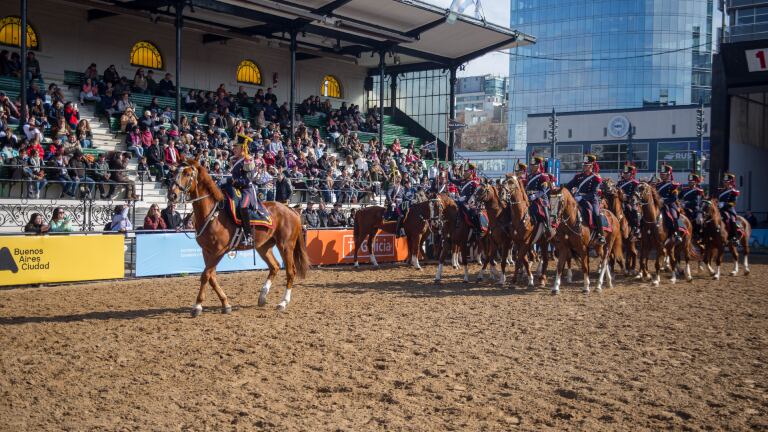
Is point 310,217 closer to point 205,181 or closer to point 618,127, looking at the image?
point 205,181

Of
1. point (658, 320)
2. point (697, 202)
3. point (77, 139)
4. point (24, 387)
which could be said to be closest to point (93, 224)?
point (77, 139)

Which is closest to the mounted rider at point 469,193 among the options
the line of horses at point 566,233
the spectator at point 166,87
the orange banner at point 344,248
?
the line of horses at point 566,233

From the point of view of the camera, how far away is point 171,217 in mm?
19484

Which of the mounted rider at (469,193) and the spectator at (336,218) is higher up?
the mounted rider at (469,193)

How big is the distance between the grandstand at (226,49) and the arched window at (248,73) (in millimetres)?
56

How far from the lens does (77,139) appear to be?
22.1 m

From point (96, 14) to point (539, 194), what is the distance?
857 inches

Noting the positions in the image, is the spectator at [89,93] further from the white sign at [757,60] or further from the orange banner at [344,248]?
the white sign at [757,60]

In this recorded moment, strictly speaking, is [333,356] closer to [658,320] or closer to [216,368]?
[216,368]

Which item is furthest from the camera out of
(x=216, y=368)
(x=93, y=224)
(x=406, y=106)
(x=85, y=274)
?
(x=406, y=106)

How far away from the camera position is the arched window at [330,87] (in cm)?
4044

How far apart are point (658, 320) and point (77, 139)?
18.2 m

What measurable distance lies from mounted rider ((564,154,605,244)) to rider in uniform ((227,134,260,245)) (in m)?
7.65

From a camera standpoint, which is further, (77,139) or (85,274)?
(77,139)
